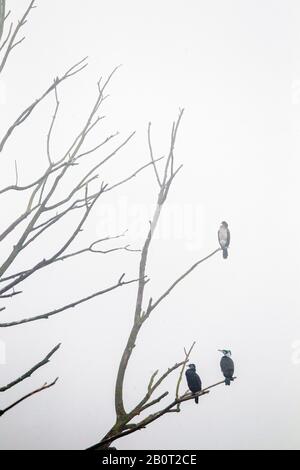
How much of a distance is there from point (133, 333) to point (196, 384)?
495 inches

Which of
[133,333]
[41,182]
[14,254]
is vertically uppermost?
[41,182]

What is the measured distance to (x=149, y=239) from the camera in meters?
1.73

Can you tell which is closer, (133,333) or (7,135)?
(133,333)

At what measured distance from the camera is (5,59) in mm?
2096

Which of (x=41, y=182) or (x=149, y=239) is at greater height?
(x=41, y=182)

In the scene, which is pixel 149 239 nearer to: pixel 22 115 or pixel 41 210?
pixel 41 210
